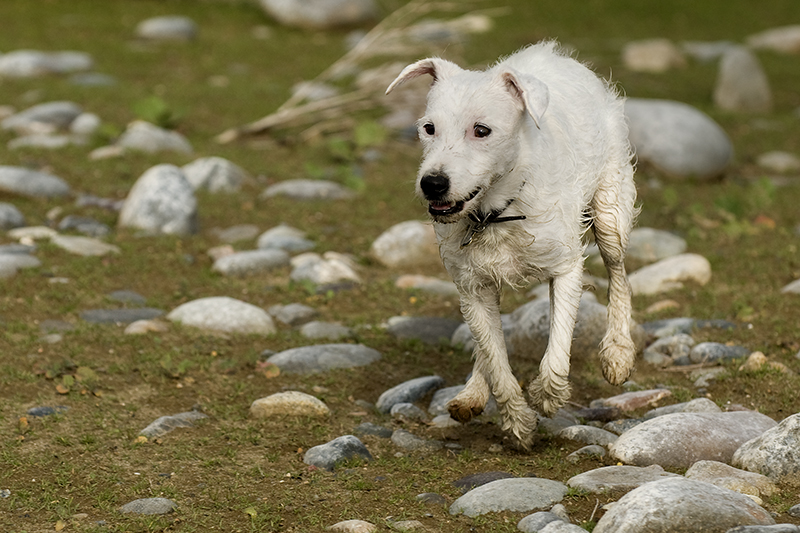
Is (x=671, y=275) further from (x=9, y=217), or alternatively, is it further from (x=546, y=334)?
(x=9, y=217)

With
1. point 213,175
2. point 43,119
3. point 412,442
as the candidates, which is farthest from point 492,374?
point 43,119

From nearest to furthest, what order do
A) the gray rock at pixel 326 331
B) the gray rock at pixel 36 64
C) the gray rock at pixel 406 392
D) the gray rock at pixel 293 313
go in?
the gray rock at pixel 406 392, the gray rock at pixel 326 331, the gray rock at pixel 293 313, the gray rock at pixel 36 64

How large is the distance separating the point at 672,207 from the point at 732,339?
4.15 metres

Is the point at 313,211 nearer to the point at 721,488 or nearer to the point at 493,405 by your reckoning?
the point at 493,405

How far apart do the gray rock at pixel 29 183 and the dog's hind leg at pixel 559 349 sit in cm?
672

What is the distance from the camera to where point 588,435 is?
5.54m

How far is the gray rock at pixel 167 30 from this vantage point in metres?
18.7

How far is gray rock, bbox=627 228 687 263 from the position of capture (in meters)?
9.37

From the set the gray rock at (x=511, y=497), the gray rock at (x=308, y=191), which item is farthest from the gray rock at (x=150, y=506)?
the gray rock at (x=308, y=191)

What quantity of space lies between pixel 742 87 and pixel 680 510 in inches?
540

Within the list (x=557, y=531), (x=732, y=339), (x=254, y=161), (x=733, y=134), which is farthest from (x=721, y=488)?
(x=733, y=134)

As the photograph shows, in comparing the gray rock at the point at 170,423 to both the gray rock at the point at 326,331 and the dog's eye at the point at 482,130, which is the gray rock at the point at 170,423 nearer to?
the gray rock at the point at 326,331

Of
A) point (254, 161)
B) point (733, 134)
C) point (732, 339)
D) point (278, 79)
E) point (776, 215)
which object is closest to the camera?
point (732, 339)

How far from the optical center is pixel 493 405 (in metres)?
6.22
